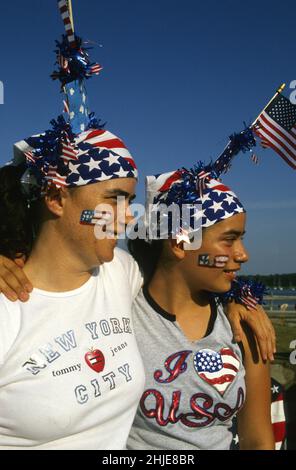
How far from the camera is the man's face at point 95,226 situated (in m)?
2.74

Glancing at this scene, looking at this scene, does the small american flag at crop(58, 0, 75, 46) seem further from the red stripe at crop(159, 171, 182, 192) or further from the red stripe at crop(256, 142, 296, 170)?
the red stripe at crop(256, 142, 296, 170)

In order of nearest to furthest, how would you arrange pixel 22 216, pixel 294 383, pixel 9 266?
pixel 9 266 → pixel 22 216 → pixel 294 383

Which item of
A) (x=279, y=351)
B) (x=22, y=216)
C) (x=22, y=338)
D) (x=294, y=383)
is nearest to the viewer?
(x=22, y=338)

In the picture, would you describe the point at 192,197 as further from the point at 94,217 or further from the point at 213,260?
the point at 94,217

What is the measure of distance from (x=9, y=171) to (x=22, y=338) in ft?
3.45

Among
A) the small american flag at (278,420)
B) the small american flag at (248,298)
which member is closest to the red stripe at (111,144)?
the small american flag at (248,298)

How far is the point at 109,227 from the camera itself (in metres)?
2.77

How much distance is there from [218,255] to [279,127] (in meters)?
1.79

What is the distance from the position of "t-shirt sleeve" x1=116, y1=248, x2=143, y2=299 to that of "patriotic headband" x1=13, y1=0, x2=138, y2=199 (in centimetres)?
67

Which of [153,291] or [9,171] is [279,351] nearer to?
[153,291]

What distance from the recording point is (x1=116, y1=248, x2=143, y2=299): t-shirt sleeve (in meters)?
3.23

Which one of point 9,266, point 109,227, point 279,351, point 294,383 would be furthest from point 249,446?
point 279,351

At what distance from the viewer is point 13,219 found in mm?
2797

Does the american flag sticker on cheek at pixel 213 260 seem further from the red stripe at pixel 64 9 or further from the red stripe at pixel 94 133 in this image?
the red stripe at pixel 64 9
